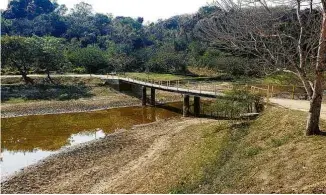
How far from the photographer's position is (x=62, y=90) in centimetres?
4572

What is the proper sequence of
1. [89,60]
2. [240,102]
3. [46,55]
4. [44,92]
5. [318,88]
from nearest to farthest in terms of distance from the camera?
1. [318,88]
2. [240,102]
3. [44,92]
4. [46,55]
5. [89,60]

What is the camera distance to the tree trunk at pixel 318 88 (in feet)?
46.0

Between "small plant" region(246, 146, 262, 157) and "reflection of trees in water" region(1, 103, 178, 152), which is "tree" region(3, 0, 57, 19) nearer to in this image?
"reflection of trees in water" region(1, 103, 178, 152)

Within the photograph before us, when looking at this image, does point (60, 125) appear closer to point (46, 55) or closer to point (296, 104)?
point (296, 104)

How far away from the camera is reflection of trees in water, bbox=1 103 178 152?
2546 centimetres

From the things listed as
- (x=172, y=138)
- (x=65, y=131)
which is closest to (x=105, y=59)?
(x=65, y=131)

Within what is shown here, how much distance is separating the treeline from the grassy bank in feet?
14.9

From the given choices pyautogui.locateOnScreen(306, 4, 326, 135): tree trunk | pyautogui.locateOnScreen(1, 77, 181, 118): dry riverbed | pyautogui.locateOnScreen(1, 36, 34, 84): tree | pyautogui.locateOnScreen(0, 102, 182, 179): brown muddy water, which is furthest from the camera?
pyautogui.locateOnScreen(1, 36, 34, 84): tree

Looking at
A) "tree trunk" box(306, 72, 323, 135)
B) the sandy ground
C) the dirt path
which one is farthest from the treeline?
the sandy ground

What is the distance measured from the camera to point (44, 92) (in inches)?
1745

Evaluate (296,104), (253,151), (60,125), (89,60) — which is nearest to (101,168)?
(253,151)

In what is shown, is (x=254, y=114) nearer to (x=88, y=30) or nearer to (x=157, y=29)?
(x=88, y=30)

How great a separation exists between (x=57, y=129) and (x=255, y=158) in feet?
62.6

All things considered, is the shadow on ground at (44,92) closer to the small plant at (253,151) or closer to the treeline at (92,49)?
the treeline at (92,49)
